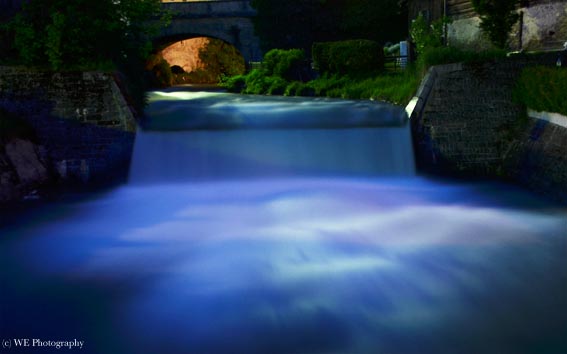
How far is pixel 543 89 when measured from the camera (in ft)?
41.6

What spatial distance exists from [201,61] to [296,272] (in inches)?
1450

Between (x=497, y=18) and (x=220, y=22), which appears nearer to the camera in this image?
(x=497, y=18)

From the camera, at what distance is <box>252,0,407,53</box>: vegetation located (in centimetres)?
3247

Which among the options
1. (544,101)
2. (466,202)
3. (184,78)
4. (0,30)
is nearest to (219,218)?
(466,202)

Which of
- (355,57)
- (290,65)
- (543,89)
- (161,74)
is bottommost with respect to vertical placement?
(543,89)

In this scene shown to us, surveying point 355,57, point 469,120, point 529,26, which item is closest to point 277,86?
point 355,57

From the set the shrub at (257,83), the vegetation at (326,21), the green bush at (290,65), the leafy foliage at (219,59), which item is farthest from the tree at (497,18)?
the leafy foliage at (219,59)

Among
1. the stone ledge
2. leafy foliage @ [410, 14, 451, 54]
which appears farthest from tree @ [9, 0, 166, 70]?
leafy foliage @ [410, 14, 451, 54]

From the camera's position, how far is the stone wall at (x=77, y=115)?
A: 46.1 feet

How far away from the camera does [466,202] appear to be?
1207 centimetres

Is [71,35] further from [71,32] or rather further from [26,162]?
[26,162]

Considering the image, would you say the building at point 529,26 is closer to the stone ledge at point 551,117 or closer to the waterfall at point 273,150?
the stone ledge at point 551,117

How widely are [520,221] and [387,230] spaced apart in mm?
2458

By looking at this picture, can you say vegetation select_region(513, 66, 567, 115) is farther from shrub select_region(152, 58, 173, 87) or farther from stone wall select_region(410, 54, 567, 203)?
shrub select_region(152, 58, 173, 87)
